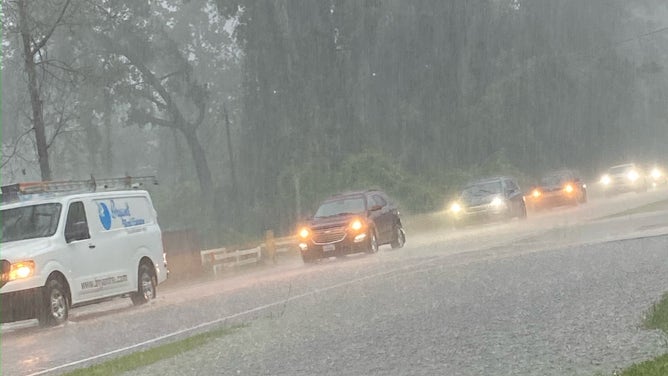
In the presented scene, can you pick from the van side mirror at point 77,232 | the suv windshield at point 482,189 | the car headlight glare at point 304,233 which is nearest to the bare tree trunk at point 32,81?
the car headlight glare at point 304,233

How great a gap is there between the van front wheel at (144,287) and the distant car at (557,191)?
95.3ft

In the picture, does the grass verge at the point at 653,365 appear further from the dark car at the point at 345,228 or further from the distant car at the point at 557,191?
the distant car at the point at 557,191

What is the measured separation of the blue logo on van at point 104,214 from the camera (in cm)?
1892

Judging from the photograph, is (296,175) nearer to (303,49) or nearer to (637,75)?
(303,49)

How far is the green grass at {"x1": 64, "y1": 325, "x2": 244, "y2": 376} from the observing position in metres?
10.8

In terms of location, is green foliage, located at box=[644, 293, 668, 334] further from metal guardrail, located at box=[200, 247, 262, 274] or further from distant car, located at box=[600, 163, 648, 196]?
distant car, located at box=[600, 163, 648, 196]

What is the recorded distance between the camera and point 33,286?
16078 millimetres

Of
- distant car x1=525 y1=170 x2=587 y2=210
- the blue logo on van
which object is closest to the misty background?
distant car x1=525 y1=170 x2=587 y2=210

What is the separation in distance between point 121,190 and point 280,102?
3430 centimetres

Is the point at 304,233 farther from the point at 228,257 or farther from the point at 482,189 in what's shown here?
the point at 482,189

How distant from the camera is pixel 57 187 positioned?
19.1m

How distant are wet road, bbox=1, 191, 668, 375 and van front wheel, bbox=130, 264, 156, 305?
576mm

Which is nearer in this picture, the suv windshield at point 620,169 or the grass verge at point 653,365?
the grass verge at point 653,365

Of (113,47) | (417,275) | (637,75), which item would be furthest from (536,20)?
(417,275)
